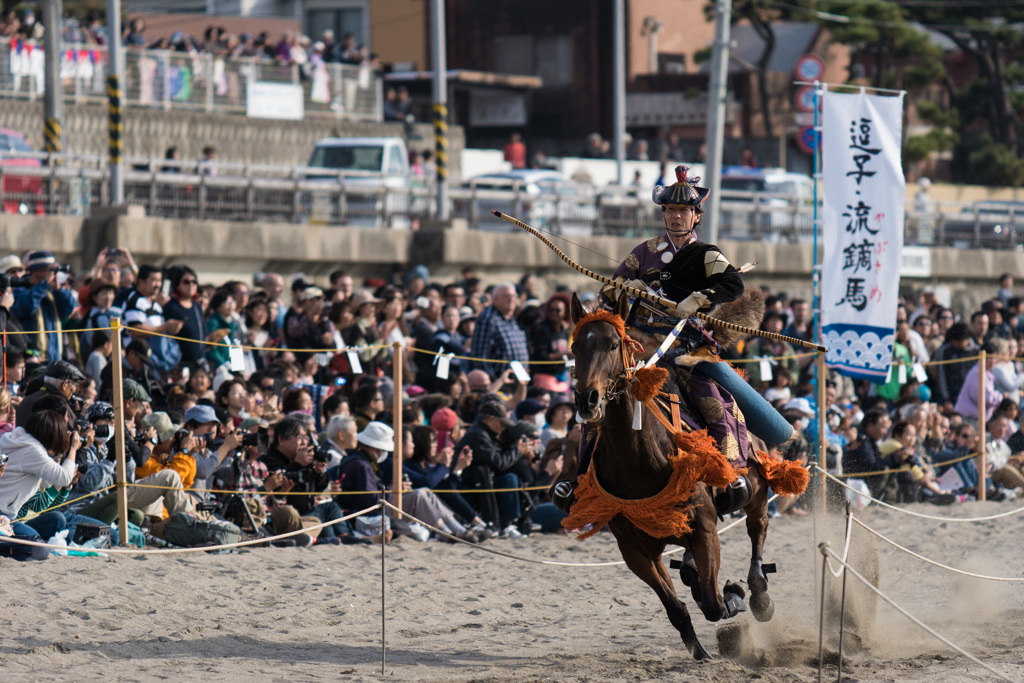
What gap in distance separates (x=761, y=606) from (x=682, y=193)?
254 centimetres

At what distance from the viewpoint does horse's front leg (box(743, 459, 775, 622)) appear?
7.97 metres

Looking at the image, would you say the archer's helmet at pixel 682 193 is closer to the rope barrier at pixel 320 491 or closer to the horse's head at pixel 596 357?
the horse's head at pixel 596 357

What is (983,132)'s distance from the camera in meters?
40.3

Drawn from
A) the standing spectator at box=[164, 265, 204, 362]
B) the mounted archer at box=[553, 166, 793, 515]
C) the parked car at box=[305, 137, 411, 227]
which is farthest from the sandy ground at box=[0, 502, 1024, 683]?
the parked car at box=[305, 137, 411, 227]

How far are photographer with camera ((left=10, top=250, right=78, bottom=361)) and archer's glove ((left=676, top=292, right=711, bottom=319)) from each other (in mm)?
5728

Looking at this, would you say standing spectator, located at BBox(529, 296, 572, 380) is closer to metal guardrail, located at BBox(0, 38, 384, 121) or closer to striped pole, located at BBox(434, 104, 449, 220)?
striped pole, located at BBox(434, 104, 449, 220)

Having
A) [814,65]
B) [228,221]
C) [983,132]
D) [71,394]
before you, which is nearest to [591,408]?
[71,394]

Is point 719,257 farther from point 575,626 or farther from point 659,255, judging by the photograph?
point 575,626

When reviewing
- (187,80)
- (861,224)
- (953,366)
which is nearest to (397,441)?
(861,224)

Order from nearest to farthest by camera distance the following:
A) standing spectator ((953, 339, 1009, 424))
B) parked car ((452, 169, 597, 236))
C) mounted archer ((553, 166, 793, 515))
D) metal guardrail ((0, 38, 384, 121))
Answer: mounted archer ((553, 166, 793, 515)) < standing spectator ((953, 339, 1009, 424)) < parked car ((452, 169, 597, 236)) < metal guardrail ((0, 38, 384, 121))

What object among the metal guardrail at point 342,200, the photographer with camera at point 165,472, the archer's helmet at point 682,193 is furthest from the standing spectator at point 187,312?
the metal guardrail at point 342,200

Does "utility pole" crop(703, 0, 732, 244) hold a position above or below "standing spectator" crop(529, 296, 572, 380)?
above

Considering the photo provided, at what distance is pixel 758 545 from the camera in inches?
328

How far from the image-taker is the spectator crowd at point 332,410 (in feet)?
30.6
